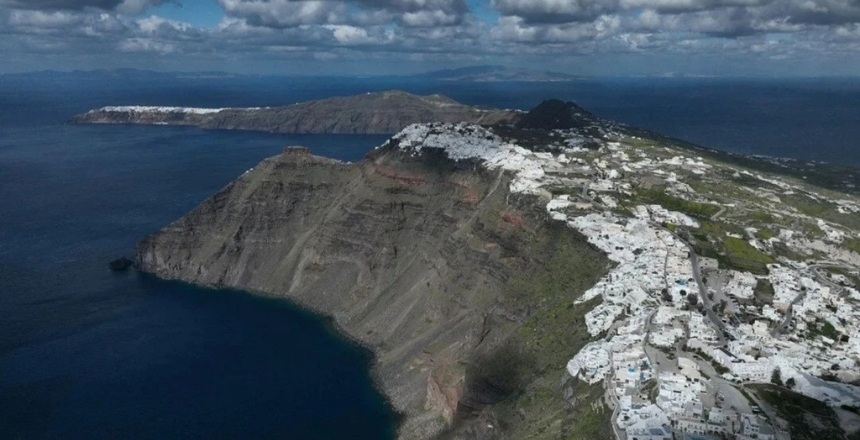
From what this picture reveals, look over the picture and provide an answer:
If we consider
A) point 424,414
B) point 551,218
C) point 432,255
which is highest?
point 551,218

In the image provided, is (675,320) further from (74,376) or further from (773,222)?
(74,376)

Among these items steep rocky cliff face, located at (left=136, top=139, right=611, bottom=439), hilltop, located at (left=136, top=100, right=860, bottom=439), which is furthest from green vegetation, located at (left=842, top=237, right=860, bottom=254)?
steep rocky cliff face, located at (left=136, top=139, right=611, bottom=439)

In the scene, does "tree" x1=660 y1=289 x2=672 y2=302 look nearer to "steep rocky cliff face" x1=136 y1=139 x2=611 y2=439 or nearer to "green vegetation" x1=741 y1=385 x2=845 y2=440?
"steep rocky cliff face" x1=136 y1=139 x2=611 y2=439

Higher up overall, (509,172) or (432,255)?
(509,172)

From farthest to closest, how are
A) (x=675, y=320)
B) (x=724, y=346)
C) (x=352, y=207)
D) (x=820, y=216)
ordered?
(x=352, y=207)
(x=820, y=216)
(x=675, y=320)
(x=724, y=346)

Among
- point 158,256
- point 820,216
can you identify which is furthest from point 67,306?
point 820,216

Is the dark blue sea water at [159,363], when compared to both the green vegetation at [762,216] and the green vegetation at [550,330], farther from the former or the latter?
the green vegetation at [762,216]

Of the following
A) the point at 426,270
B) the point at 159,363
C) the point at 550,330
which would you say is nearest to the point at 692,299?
the point at 550,330
